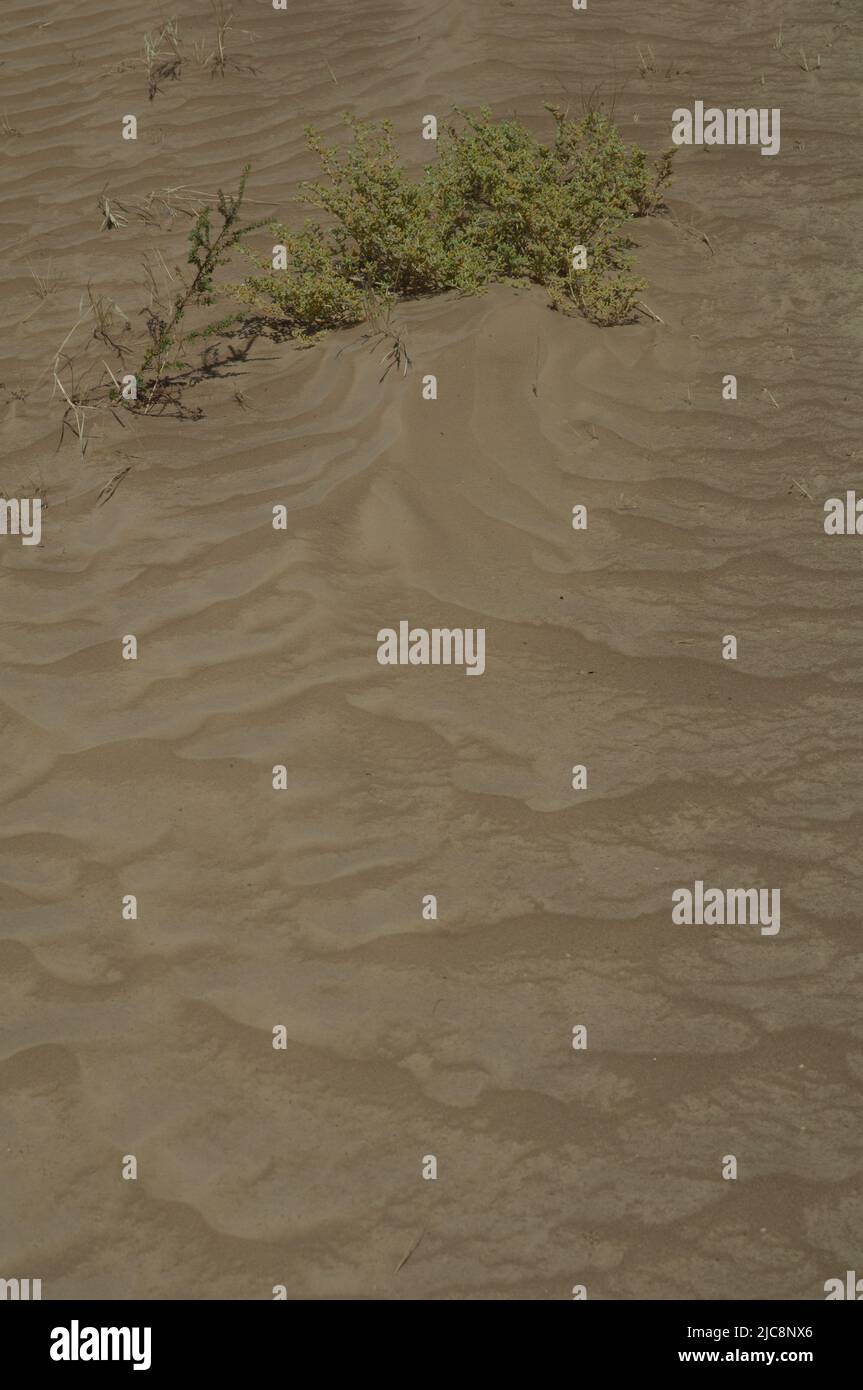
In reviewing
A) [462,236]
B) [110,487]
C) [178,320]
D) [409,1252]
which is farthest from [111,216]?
[409,1252]

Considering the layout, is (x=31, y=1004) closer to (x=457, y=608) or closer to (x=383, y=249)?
(x=457, y=608)

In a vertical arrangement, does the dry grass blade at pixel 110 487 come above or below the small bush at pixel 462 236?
below

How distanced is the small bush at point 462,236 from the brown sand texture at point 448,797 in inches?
5.9

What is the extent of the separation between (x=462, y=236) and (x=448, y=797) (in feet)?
8.53

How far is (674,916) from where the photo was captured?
110 inches

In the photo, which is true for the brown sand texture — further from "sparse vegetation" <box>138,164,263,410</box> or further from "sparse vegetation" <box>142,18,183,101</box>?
"sparse vegetation" <box>142,18,183,101</box>

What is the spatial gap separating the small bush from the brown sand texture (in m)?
0.15

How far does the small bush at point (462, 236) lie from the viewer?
4.54 m

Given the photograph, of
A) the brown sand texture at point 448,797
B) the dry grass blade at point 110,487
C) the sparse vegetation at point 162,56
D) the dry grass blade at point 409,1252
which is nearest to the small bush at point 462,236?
the brown sand texture at point 448,797

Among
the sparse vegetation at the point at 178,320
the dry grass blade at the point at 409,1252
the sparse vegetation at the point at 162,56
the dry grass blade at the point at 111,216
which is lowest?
the dry grass blade at the point at 409,1252

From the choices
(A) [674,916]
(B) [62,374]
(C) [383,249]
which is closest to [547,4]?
(C) [383,249]

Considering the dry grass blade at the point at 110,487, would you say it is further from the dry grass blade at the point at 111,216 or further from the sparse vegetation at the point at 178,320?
the dry grass blade at the point at 111,216

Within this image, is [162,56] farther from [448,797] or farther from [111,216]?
[448,797]

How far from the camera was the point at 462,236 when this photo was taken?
4715 millimetres
